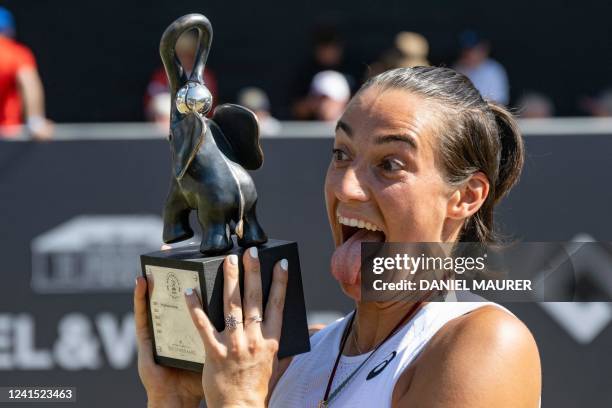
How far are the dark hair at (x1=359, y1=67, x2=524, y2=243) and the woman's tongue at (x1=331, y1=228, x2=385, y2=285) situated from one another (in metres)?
0.20

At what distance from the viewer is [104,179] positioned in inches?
200

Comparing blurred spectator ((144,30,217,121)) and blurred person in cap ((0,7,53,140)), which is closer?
blurred person in cap ((0,7,53,140))

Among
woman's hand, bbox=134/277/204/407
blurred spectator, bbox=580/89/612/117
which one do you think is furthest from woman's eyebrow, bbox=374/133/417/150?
blurred spectator, bbox=580/89/612/117

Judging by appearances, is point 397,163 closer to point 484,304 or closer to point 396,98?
point 396,98

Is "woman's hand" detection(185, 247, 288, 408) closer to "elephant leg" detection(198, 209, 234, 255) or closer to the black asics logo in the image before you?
"elephant leg" detection(198, 209, 234, 255)

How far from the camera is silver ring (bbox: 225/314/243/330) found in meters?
2.04

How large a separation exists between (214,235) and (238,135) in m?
0.25

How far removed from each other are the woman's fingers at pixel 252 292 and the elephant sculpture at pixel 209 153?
87 millimetres

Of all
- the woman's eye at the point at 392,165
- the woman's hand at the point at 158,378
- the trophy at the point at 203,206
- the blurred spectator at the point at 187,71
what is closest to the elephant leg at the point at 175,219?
the trophy at the point at 203,206

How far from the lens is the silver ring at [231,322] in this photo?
80.3 inches

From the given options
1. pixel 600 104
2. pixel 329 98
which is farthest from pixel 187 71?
pixel 600 104

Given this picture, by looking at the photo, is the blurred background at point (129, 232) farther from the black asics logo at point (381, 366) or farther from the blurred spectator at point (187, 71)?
the black asics logo at point (381, 366)

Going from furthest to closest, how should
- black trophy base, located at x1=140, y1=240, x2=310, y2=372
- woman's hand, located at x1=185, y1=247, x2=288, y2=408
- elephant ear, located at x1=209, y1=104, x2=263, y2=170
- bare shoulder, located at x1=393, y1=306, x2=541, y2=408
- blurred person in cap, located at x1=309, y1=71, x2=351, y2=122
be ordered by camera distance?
blurred person in cap, located at x1=309, y1=71, x2=351, y2=122 → elephant ear, located at x1=209, y1=104, x2=263, y2=170 → black trophy base, located at x1=140, y1=240, x2=310, y2=372 → woman's hand, located at x1=185, y1=247, x2=288, y2=408 → bare shoulder, located at x1=393, y1=306, x2=541, y2=408

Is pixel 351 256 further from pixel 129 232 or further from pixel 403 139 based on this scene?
pixel 129 232
